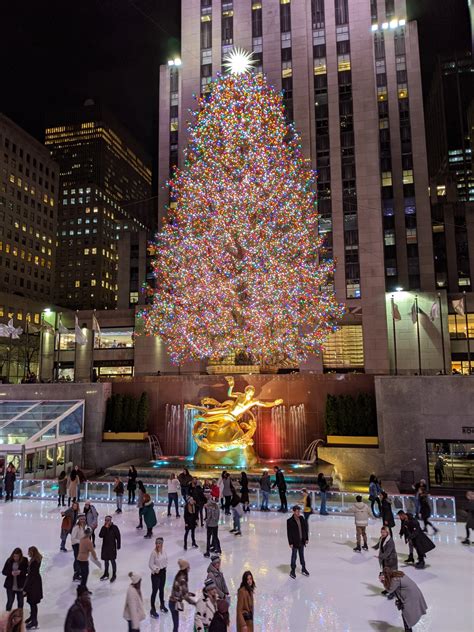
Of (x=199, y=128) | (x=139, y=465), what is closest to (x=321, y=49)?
(x=199, y=128)

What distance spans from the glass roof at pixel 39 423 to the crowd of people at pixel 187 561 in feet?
10.7

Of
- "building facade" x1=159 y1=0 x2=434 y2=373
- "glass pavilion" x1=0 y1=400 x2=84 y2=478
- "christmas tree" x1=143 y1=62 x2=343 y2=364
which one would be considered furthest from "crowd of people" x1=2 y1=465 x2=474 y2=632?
"building facade" x1=159 y1=0 x2=434 y2=373

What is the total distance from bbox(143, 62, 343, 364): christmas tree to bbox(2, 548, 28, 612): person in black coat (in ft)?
67.7

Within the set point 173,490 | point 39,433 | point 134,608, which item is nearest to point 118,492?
point 173,490

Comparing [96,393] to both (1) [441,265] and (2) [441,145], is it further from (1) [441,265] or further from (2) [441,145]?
(2) [441,145]

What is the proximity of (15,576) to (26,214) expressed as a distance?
307 feet

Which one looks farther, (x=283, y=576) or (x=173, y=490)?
(x=173, y=490)

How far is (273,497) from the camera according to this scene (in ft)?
54.3

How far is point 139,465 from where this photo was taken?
21938 millimetres

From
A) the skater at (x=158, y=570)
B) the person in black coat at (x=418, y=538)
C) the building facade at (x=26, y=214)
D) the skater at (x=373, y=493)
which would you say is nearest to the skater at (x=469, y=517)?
the person in black coat at (x=418, y=538)

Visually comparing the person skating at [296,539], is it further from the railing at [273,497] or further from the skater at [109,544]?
the railing at [273,497]

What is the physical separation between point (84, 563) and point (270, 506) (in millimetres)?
8090

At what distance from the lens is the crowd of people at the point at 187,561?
6707 mm

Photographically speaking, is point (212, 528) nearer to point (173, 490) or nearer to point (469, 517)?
point (173, 490)
